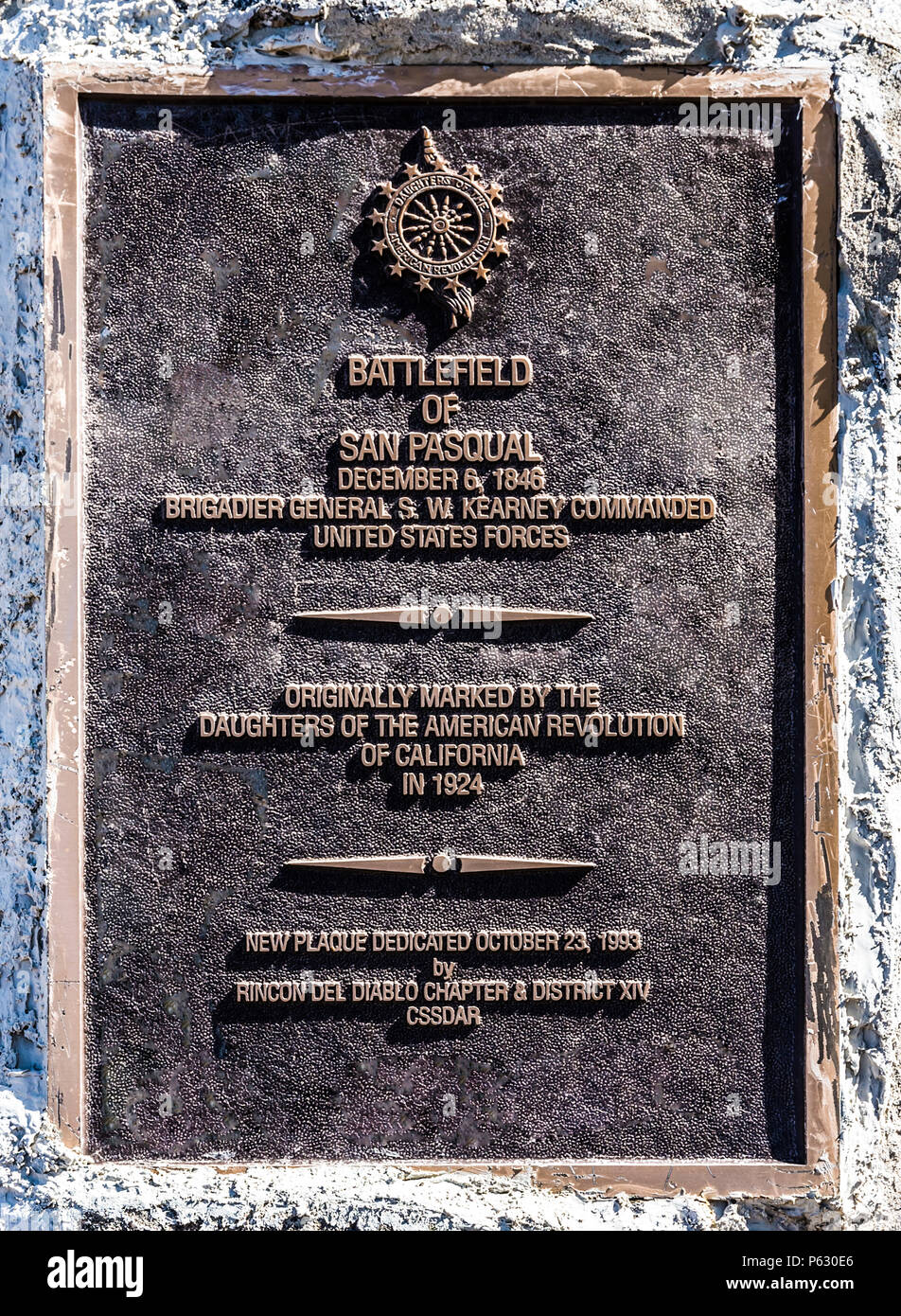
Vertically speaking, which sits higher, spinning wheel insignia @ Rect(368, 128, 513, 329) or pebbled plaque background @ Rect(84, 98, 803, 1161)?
spinning wheel insignia @ Rect(368, 128, 513, 329)

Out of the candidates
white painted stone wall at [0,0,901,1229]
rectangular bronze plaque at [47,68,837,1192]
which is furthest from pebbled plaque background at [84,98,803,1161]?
white painted stone wall at [0,0,901,1229]

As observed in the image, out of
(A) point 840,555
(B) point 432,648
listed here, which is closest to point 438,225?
(B) point 432,648

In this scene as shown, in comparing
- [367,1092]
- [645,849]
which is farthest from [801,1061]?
[367,1092]

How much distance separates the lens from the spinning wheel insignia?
118 inches

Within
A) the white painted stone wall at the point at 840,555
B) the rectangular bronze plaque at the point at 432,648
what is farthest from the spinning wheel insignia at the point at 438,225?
the white painted stone wall at the point at 840,555

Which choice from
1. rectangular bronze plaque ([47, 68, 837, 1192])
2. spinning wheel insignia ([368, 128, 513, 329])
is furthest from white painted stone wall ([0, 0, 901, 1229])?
spinning wheel insignia ([368, 128, 513, 329])

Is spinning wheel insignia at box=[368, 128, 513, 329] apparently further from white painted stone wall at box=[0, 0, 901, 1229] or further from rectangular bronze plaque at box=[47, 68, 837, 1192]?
white painted stone wall at box=[0, 0, 901, 1229]

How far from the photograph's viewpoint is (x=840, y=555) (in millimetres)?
3068

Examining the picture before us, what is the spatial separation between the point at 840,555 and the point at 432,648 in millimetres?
1216

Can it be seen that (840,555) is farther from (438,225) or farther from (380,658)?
(438,225)

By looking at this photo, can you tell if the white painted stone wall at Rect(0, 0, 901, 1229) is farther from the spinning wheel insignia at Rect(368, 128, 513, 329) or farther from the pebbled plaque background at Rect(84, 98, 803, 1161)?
the spinning wheel insignia at Rect(368, 128, 513, 329)

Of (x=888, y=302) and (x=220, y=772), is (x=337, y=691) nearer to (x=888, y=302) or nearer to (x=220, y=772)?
(x=220, y=772)
